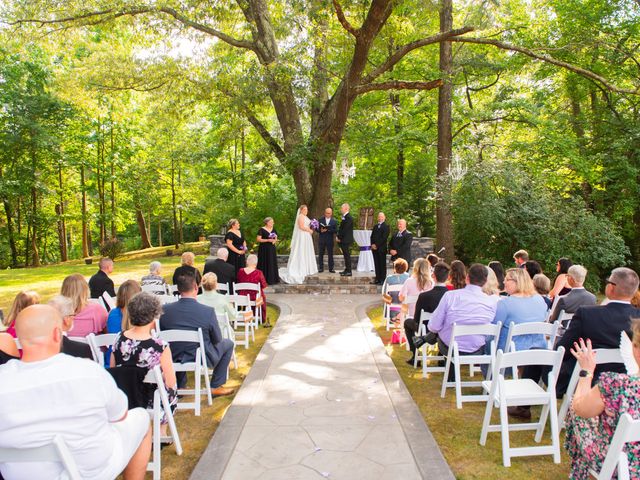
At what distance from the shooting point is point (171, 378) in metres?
3.76

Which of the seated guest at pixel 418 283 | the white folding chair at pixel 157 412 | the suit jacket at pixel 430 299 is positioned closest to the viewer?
the white folding chair at pixel 157 412

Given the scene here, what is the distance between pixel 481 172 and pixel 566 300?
26.1 feet

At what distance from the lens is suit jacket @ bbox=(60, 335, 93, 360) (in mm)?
3938

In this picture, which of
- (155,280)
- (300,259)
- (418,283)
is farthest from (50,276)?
(418,283)

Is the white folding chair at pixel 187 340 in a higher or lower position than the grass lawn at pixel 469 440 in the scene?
higher

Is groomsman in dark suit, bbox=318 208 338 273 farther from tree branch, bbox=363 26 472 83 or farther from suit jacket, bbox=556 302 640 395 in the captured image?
suit jacket, bbox=556 302 640 395

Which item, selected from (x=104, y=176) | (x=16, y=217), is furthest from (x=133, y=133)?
(x=16, y=217)

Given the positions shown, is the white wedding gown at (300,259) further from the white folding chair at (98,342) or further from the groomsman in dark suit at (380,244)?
the white folding chair at (98,342)

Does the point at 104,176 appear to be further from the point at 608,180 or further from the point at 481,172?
the point at 608,180

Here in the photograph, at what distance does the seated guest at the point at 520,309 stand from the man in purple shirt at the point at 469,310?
0.65ft

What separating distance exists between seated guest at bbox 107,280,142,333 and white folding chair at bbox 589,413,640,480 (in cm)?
400

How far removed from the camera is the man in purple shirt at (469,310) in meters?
5.14

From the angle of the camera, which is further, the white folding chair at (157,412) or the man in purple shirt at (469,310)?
the man in purple shirt at (469,310)

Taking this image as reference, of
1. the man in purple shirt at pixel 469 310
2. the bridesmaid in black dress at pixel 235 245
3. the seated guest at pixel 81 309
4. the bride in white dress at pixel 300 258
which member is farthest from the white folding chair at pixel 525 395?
the bride in white dress at pixel 300 258
